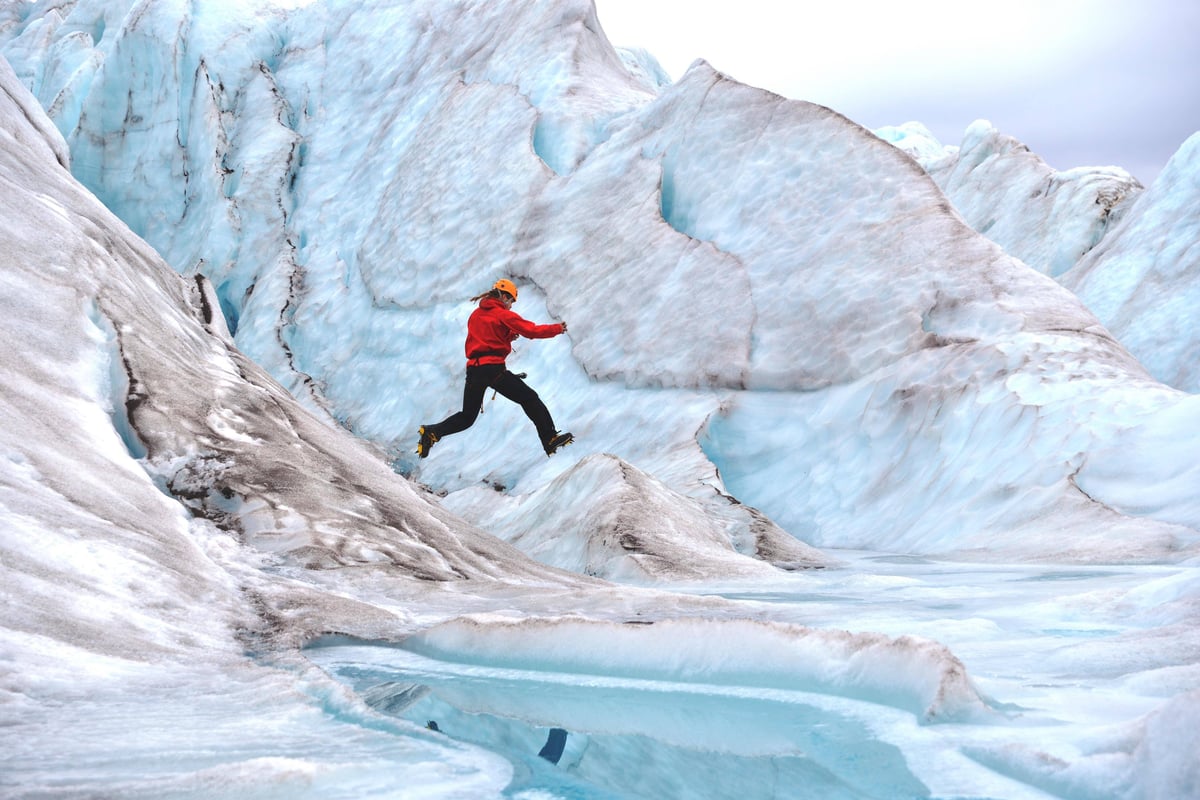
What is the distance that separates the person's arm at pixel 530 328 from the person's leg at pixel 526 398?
0.40m

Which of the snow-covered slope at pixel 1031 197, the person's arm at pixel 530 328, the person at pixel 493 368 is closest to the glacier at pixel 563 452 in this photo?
the snow-covered slope at pixel 1031 197

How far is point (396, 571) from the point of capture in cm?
470

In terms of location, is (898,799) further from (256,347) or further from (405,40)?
(405,40)

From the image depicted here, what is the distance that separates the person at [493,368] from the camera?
26.2 ft

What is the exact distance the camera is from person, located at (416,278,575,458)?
8.00 m

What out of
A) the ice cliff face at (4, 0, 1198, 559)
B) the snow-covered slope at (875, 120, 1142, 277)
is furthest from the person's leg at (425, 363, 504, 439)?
the snow-covered slope at (875, 120, 1142, 277)

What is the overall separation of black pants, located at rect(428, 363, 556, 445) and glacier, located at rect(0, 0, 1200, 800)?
51 centimetres

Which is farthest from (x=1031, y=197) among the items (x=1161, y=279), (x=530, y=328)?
(x=530, y=328)

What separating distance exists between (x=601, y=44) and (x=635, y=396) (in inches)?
268

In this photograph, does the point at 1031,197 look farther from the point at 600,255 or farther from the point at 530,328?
the point at 530,328

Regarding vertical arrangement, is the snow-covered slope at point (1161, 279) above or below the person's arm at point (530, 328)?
above

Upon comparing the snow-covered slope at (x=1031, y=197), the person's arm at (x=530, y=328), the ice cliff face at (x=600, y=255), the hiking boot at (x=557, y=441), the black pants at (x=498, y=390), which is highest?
the snow-covered slope at (x=1031, y=197)

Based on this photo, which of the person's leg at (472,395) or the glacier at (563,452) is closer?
the glacier at (563,452)

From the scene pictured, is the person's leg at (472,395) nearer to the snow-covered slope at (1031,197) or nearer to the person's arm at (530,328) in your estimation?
the person's arm at (530,328)
